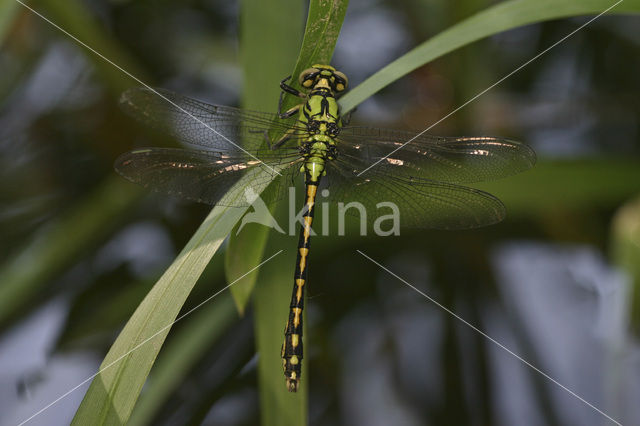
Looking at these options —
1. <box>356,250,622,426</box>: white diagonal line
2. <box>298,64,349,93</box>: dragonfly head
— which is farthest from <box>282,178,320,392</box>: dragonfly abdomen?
<box>356,250,622,426</box>: white diagonal line

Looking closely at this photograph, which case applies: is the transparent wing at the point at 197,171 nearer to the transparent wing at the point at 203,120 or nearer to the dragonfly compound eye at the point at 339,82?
the transparent wing at the point at 203,120

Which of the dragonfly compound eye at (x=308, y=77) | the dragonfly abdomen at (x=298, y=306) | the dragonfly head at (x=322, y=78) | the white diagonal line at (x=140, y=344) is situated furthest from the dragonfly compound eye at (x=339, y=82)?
the white diagonal line at (x=140, y=344)

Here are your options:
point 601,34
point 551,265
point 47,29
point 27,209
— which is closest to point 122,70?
point 47,29

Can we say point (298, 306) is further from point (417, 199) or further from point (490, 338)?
point (490, 338)

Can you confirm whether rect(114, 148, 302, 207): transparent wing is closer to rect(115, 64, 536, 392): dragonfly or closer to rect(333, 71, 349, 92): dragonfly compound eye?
rect(115, 64, 536, 392): dragonfly

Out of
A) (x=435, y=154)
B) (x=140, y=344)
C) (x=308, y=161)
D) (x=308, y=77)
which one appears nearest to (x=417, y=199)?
(x=435, y=154)
